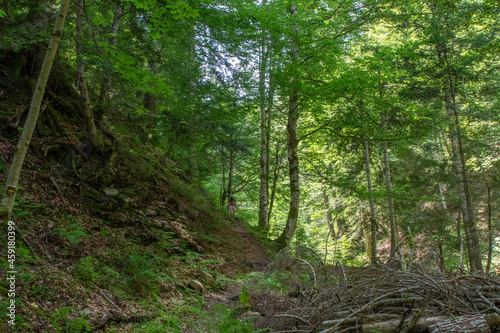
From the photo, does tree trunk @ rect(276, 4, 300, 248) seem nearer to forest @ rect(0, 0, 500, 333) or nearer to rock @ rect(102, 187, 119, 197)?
forest @ rect(0, 0, 500, 333)

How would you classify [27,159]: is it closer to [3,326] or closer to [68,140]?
[68,140]

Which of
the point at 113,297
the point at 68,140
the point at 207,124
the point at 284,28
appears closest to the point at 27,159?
the point at 68,140

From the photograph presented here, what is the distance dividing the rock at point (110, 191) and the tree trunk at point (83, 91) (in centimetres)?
117

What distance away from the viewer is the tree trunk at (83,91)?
6.34 m

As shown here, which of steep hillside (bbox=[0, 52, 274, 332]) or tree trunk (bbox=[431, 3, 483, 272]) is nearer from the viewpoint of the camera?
steep hillside (bbox=[0, 52, 274, 332])

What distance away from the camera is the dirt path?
6.28 metres

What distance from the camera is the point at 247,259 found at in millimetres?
10055

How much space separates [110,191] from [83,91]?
2.46 m

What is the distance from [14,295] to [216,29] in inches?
362

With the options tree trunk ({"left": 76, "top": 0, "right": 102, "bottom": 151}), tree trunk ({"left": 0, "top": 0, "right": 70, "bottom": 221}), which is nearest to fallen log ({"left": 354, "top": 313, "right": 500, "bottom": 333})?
tree trunk ({"left": 0, "top": 0, "right": 70, "bottom": 221})

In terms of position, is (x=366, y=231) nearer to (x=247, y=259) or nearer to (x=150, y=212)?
(x=247, y=259)

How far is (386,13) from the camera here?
11328mm

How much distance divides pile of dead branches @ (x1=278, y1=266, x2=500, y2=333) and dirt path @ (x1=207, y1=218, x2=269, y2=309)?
7.09 feet

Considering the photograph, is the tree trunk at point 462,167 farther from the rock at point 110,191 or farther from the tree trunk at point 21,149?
the tree trunk at point 21,149
